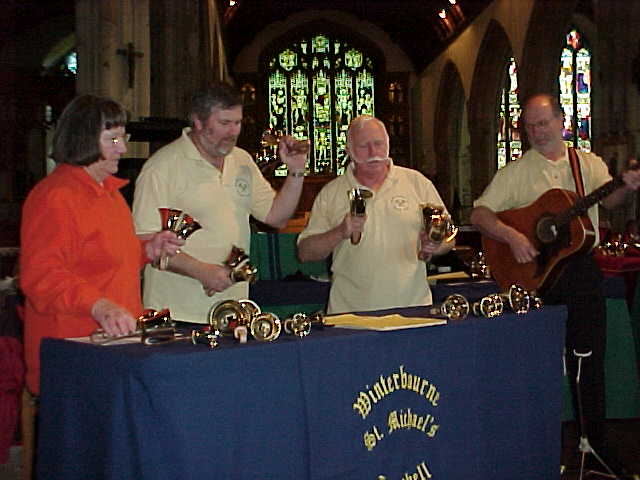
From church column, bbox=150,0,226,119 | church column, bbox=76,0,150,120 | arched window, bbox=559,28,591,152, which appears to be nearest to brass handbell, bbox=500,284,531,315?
church column, bbox=76,0,150,120

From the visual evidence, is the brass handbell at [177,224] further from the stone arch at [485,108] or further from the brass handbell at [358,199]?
the stone arch at [485,108]

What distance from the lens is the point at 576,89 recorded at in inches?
846

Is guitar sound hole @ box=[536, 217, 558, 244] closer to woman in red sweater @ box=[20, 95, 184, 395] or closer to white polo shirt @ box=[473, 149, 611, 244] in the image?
white polo shirt @ box=[473, 149, 611, 244]

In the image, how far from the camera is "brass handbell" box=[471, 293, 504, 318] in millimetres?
3369

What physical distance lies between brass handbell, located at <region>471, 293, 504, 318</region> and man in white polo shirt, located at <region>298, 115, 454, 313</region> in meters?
0.37

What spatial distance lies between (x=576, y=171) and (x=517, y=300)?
859 mm

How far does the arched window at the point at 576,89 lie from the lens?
69.9 ft

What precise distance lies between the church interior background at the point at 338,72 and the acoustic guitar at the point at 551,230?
2049mm

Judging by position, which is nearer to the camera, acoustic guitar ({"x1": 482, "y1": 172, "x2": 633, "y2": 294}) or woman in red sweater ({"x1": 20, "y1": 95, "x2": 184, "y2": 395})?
woman in red sweater ({"x1": 20, "y1": 95, "x2": 184, "y2": 395})

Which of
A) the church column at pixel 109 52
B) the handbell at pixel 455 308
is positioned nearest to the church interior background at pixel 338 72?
the church column at pixel 109 52

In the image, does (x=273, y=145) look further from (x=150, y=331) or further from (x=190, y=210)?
(x=150, y=331)

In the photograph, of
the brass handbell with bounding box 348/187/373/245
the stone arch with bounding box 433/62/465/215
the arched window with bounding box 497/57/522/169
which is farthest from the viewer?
the stone arch with bounding box 433/62/465/215

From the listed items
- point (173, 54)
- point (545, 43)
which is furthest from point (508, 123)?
point (173, 54)

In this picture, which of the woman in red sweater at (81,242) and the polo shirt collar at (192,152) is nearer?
the woman in red sweater at (81,242)
